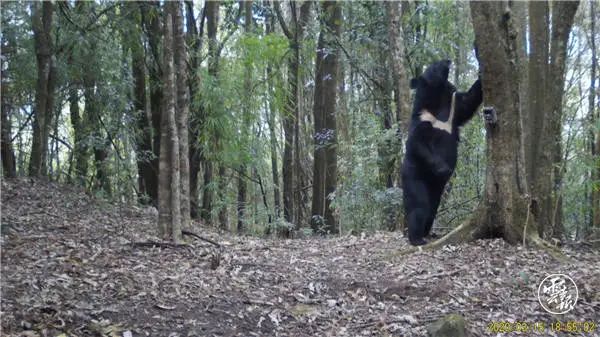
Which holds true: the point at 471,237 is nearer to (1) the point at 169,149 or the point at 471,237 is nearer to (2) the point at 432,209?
(2) the point at 432,209

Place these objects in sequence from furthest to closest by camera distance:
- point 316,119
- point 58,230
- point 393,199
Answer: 1. point 316,119
2. point 393,199
3. point 58,230

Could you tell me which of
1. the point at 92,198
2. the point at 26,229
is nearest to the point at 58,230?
the point at 26,229

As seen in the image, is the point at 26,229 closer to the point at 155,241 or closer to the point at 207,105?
the point at 155,241

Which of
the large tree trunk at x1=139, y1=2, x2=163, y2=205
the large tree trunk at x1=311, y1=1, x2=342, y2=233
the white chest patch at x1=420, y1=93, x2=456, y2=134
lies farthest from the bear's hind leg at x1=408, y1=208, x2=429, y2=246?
the large tree trunk at x1=139, y1=2, x2=163, y2=205

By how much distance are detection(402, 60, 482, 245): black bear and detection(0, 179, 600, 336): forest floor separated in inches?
16.7

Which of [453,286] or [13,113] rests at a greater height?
[13,113]

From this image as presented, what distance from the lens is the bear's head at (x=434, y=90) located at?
18.4 feet

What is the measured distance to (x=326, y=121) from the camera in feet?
33.3

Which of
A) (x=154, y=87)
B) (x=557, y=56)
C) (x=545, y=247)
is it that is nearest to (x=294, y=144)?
(x=154, y=87)

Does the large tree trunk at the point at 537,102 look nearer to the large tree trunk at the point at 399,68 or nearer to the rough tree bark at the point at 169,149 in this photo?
the large tree trunk at the point at 399,68

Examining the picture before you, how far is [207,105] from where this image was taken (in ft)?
29.0

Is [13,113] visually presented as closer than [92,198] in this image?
No

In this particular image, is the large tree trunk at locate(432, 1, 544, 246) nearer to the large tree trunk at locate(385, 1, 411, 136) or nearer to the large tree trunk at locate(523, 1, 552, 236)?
the large tree trunk at locate(523, 1, 552, 236)

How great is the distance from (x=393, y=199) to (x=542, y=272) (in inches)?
145
